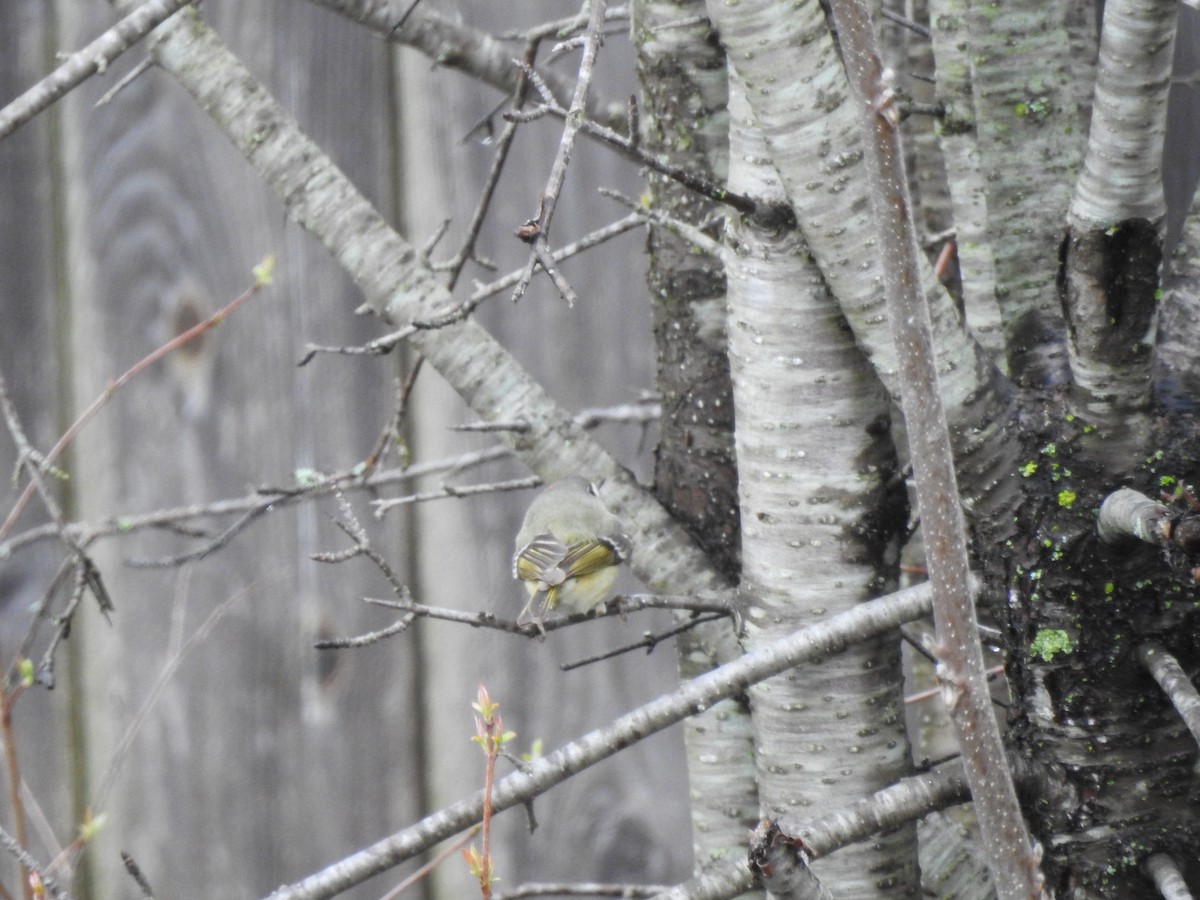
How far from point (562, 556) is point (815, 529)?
2.19ft

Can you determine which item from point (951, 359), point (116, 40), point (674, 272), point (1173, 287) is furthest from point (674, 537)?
point (116, 40)

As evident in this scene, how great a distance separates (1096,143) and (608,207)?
3.59 feet

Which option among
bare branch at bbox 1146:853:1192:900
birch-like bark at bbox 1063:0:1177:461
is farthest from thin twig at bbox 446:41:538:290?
bare branch at bbox 1146:853:1192:900

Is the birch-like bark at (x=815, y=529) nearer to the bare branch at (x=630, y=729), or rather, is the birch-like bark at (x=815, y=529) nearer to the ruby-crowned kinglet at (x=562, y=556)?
the bare branch at (x=630, y=729)

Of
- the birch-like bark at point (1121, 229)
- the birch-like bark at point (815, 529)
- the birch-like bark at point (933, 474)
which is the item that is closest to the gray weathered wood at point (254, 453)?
the birch-like bark at point (815, 529)

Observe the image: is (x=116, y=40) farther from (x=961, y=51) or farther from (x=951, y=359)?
(x=961, y=51)

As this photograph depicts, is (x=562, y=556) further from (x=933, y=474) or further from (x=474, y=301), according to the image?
(x=933, y=474)

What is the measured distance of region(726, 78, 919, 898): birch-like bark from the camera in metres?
1.35

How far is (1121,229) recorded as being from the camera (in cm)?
116

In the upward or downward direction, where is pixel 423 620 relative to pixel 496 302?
downward

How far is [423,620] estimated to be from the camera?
2.15 meters

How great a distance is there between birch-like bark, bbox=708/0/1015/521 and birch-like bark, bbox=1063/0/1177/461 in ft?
0.33

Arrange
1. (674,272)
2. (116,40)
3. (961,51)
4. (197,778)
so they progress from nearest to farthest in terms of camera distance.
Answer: (116,40)
(961,51)
(674,272)
(197,778)

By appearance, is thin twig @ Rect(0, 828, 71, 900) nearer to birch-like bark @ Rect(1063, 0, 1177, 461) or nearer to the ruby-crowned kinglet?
the ruby-crowned kinglet
